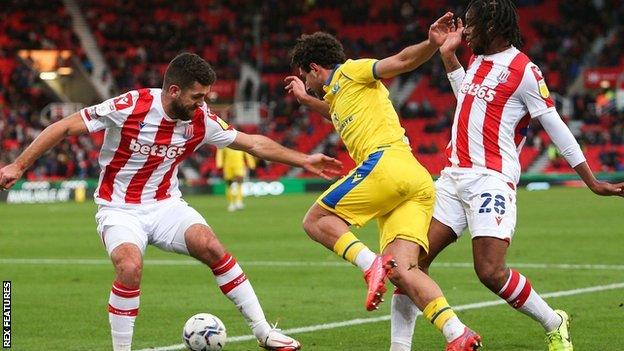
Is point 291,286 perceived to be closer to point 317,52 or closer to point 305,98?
point 305,98

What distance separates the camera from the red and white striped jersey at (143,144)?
8477 mm

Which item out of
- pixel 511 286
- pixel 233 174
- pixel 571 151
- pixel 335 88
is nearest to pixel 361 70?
pixel 335 88

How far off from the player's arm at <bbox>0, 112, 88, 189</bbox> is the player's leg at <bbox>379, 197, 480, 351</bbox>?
87.4 inches

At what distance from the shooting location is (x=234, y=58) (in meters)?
50.0

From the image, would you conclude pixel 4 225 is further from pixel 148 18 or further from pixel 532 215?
pixel 148 18

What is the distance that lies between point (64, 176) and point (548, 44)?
64.4 ft

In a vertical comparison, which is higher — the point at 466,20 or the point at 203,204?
the point at 466,20

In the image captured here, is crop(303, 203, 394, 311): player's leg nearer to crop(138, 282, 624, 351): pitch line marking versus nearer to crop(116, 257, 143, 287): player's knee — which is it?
crop(116, 257, 143, 287): player's knee

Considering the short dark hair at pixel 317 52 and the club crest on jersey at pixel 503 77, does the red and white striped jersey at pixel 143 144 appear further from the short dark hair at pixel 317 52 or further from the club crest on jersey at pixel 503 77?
the club crest on jersey at pixel 503 77

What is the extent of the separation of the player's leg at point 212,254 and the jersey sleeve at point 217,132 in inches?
21.9

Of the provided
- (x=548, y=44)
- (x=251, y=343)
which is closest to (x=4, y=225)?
(x=251, y=343)

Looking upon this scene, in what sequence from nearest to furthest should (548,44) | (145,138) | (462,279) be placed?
(145,138)
(462,279)
(548,44)

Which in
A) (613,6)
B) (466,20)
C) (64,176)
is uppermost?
(466,20)

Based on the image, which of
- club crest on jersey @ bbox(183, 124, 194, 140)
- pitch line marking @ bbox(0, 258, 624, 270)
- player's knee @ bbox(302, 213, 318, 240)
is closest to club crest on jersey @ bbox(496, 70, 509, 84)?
player's knee @ bbox(302, 213, 318, 240)
